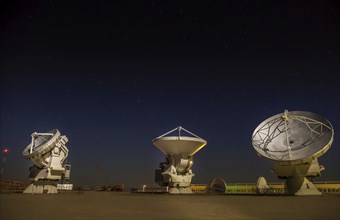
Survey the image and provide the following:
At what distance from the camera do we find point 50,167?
38656mm

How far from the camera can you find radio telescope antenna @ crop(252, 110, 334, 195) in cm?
3131

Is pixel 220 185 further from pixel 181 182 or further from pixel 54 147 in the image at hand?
pixel 54 147

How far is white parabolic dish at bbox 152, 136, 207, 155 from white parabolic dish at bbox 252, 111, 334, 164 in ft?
41.4

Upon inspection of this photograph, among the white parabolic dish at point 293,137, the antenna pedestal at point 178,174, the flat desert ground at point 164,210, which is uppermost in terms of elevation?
the white parabolic dish at point 293,137

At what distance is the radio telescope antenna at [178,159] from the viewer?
46.2 meters

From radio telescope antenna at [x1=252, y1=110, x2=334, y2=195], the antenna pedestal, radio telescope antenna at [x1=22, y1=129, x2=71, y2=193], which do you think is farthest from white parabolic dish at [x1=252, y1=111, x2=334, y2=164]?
radio telescope antenna at [x1=22, y1=129, x2=71, y2=193]

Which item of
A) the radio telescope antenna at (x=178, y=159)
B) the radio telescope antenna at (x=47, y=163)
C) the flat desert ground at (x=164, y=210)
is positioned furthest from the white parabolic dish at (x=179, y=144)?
the flat desert ground at (x=164, y=210)

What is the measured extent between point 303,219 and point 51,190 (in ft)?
122

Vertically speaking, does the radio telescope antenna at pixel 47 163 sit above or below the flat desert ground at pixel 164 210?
above

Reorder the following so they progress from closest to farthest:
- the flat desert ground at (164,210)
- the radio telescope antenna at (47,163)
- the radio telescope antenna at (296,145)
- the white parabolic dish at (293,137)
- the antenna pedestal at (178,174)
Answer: the flat desert ground at (164,210)
the white parabolic dish at (293,137)
the radio telescope antenna at (296,145)
the radio telescope antenna at (47,163)
the antenna pedestal at (178,174)

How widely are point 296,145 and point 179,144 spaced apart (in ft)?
62.5

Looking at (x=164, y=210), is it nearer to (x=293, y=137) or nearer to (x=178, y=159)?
(x=293, y=137)

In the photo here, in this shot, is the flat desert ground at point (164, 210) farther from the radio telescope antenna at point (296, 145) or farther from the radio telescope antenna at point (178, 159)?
the radio telescope antenna at point (178, 159)

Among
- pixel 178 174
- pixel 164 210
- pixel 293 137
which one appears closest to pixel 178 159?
pixel 178 174
